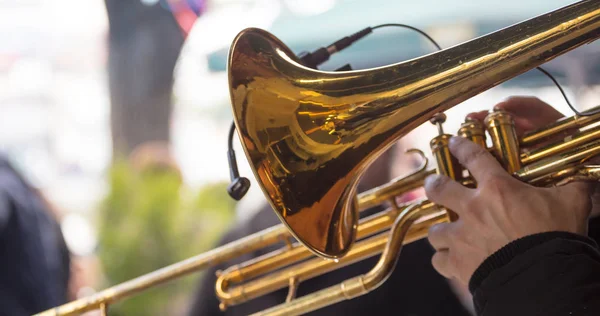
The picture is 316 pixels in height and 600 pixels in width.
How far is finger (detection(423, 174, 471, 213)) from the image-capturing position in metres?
0.66

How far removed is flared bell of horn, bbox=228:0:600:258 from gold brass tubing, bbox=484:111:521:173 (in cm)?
12

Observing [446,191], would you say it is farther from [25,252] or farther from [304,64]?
[25,252]

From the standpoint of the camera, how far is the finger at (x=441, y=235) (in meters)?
0.68

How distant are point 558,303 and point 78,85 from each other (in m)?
3.31

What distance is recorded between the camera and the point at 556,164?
27.0 inches

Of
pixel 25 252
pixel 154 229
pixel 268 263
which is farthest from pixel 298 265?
pixel 154 229

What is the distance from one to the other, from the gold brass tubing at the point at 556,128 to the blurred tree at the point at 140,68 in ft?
8.78

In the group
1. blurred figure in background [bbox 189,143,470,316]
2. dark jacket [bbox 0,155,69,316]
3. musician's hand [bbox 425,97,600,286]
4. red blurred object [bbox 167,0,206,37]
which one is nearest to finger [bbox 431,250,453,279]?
musician's hand [bbox 425,97,600,286]

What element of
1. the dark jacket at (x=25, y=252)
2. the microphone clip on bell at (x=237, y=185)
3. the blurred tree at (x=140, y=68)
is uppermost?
the microphone clip on bell at (x=237, y=185)

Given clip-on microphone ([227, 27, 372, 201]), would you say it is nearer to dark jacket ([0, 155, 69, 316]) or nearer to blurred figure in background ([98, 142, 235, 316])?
dark jacket ([0, 155, 69, 316])

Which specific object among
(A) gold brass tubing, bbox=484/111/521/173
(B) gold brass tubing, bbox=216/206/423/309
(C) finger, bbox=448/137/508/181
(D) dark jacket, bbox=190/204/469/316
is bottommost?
(D) dark jacket, bbox=190/204/469/316

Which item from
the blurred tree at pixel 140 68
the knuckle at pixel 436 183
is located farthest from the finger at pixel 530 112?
the blurred tree at pixel 140 68

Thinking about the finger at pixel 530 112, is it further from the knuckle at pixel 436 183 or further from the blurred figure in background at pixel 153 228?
the blurred figure in background at pixel 153 228

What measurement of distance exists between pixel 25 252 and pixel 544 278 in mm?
1379
